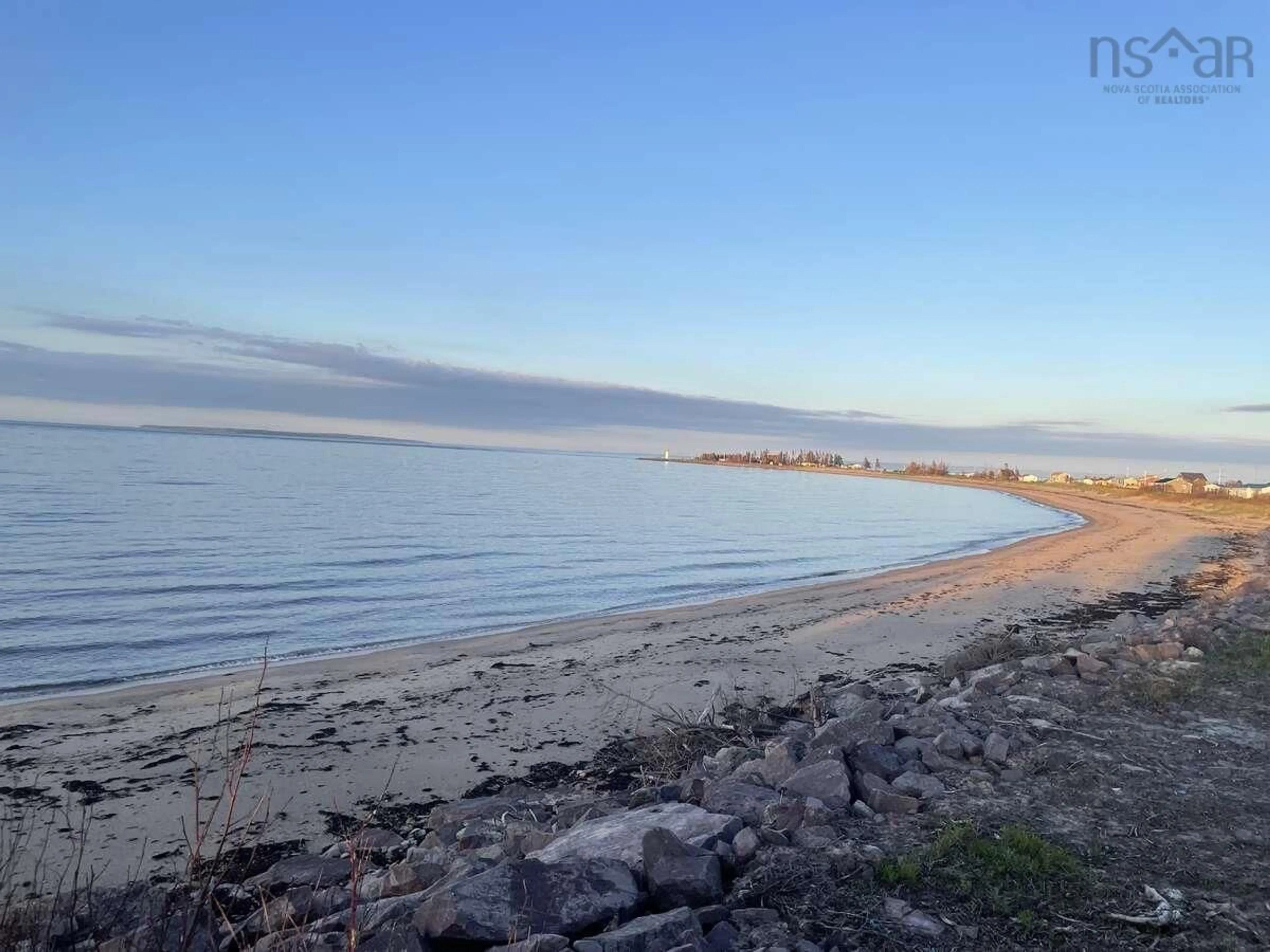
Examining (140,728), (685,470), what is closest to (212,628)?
(140,728)

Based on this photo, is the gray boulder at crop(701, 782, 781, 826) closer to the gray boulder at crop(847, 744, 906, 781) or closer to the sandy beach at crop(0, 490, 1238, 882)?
the gray boulder at crop(847, 744, 906, 781)

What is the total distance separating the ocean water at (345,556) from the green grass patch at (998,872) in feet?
35.3

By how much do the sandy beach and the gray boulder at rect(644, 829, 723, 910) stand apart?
378 cm

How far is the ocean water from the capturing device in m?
13.3

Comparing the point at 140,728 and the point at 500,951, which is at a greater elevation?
the point at 500,951

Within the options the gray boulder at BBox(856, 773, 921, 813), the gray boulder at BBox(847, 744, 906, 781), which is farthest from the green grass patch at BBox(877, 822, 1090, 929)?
the gray boulder at BBox(847, 744, 906, 781)

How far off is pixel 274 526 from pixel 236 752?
21.1 meters

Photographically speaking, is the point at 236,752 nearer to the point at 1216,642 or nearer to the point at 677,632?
the point at 677,632

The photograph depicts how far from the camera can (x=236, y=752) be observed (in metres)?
7.79

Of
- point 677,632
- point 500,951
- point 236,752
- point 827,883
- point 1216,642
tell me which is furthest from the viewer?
point 677,632

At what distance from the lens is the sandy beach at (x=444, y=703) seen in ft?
24.1

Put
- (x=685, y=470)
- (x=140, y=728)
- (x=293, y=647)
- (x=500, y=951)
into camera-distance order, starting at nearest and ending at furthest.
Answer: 1. (x=500, y=951)
2. (x=140, y=728)
3. (x=293, y=647)
4. (x=685, y=470)

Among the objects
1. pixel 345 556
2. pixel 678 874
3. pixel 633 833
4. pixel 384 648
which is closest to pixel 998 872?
pixel 678 874

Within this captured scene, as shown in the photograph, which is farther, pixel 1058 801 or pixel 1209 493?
pixel 1209 493
